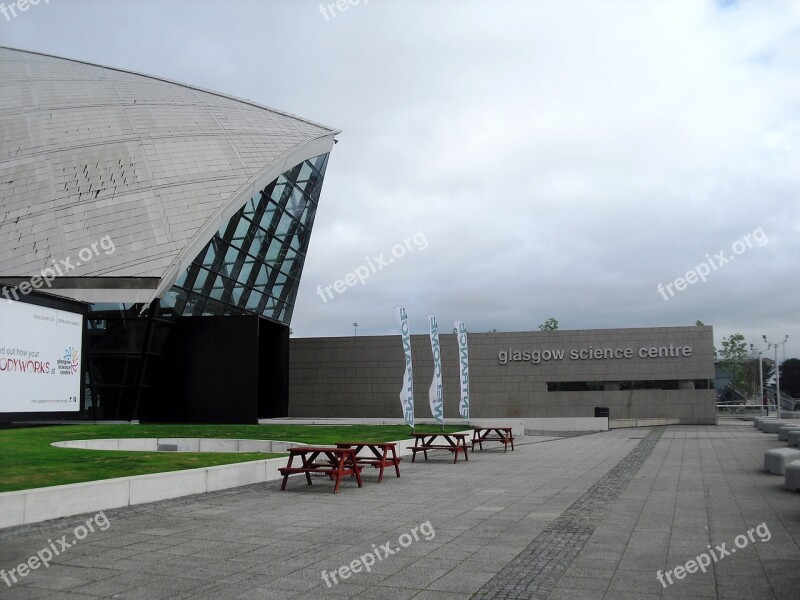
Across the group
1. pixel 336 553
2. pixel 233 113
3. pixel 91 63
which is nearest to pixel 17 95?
pixel 91 63

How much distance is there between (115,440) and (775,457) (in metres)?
15.7

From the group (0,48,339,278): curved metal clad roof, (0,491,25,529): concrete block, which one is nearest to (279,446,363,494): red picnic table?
(0,491,25,529): concrete block

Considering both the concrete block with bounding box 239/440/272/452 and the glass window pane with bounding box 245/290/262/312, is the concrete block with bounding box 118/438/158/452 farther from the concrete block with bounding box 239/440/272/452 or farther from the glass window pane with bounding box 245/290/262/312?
the glass window pane with bounding box 245/290/262/312

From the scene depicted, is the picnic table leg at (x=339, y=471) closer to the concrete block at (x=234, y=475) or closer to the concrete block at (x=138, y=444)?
the concrete block at (x=234, y=475)

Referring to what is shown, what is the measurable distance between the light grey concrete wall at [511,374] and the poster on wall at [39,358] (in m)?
24.7

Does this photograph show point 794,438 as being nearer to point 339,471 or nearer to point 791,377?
point 339,471

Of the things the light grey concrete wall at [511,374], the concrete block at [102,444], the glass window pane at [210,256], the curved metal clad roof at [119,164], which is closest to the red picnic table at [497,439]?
the concrete block at [102,444]

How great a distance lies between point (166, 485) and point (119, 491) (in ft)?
2.94

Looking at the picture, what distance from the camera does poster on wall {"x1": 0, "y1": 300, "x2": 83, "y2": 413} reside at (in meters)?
16.1

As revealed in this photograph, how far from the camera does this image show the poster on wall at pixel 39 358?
1608 cm

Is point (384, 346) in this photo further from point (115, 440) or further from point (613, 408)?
point (115, 440)

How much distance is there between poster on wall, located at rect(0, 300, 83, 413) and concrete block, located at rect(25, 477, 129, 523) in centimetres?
758

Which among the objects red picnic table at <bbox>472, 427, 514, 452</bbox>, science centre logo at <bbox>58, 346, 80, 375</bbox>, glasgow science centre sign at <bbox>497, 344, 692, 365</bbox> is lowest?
red picnic table at <bbox>472, 427, 514, 452</bbox>

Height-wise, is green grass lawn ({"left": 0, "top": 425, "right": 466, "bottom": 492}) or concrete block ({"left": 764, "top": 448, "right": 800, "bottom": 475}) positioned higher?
green grass lawn ({"left": 0, "top": 425, "right": 466, "bottom": 492})
